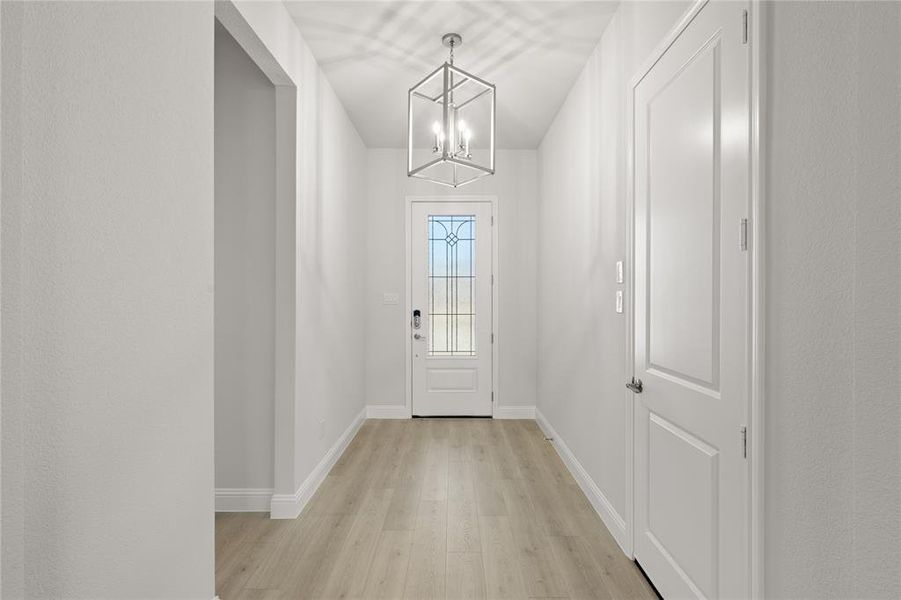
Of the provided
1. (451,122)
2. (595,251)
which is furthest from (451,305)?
(451,122)

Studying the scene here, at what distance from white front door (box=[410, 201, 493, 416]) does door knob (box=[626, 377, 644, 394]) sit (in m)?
2.84

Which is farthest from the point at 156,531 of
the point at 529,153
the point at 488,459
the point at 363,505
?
the point at 529,153

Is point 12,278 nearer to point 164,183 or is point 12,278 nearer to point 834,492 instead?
point 164,183

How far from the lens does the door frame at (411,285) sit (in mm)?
5031

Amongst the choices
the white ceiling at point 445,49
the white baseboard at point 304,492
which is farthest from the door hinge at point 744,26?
the white baseboard at point 304,492

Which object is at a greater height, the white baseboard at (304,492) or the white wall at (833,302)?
the white wall at (833,302)

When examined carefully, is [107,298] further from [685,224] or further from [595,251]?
[595,251]

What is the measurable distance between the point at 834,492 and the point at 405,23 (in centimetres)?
276

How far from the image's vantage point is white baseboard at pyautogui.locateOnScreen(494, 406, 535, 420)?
16.5 feet

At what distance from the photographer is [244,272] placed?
9.41 feet

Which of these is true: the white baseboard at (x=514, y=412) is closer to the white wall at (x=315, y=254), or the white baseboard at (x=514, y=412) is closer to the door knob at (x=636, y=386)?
the white wall at (x=315, y=254)

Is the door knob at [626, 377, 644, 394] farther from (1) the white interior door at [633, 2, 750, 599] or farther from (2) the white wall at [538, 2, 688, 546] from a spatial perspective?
(2) the white wall at [538, 2, 688, 546]

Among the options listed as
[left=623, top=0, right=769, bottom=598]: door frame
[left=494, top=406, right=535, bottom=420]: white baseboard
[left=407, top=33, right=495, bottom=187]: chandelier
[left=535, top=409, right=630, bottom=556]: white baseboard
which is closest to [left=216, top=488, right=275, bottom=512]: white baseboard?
[left=535, top=409, right=630, bottom=556]: white baseboard

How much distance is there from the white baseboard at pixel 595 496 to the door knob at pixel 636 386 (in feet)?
2.28
